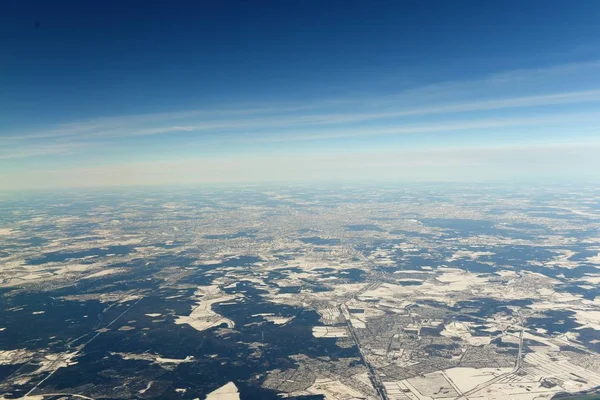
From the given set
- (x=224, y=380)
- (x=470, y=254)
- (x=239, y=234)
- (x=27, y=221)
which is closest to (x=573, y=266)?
(x=470, y=254)

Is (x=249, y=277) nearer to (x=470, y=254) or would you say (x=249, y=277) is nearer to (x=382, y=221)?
(x=470, y=254)

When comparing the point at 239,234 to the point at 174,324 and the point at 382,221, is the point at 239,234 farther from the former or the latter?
the point at 174,324

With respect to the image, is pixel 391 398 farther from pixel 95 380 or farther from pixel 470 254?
pixel 470 254

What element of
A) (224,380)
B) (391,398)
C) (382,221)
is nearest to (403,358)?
(391,398)

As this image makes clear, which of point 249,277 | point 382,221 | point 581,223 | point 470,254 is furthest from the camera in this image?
point 382,221

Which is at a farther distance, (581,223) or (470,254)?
(581,223)

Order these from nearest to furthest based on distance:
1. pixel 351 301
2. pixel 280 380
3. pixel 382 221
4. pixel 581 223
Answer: pixel 280 380 < pixel 351 301 < pixel 581 223 < pixel 382 221

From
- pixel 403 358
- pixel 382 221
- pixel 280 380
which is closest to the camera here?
pixel 280 380

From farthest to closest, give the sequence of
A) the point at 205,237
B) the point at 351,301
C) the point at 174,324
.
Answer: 1. the point at 205,237
2. the point at 351,301
3. the point at 174,324

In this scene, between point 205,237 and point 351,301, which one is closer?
point 351,301
